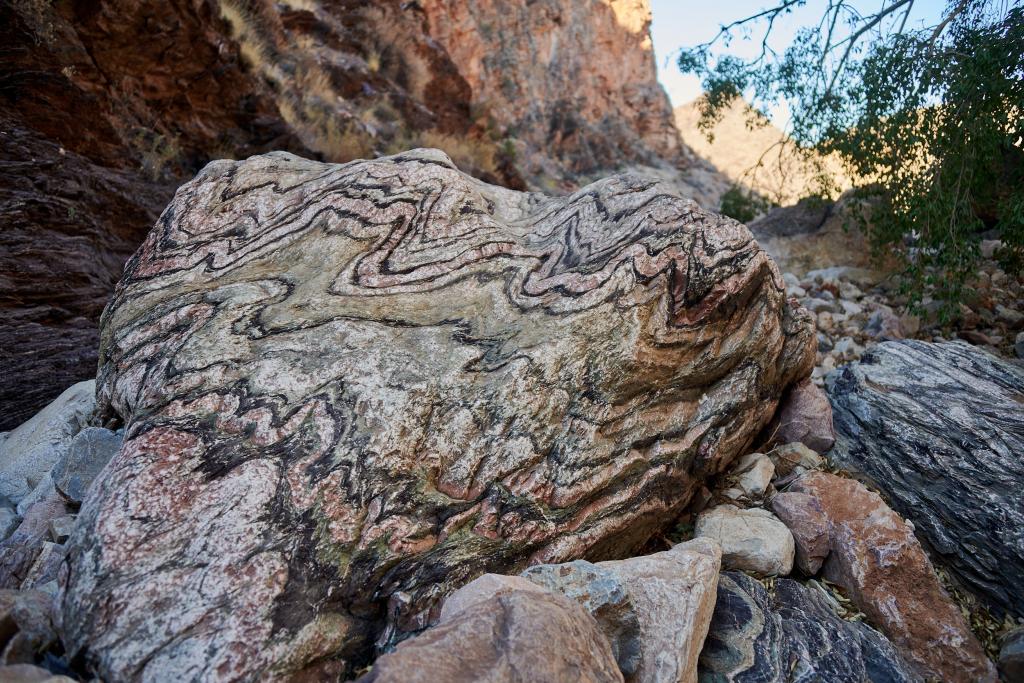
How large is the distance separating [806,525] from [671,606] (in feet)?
3.49

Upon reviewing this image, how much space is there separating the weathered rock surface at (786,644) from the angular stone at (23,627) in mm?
2097

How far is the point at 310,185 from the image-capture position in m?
3.71

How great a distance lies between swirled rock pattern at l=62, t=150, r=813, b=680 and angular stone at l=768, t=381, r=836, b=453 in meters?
0.22

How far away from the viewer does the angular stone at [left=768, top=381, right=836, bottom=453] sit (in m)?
3.62

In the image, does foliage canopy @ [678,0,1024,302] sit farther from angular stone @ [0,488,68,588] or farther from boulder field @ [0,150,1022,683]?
angular stone @ [0,488,68,588]

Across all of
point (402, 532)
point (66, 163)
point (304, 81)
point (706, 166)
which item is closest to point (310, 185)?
point (402, 532)

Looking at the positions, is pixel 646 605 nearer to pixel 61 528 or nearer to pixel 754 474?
pixel 754 474

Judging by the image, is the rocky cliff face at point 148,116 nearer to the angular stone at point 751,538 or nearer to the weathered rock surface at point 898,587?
the angular stone at point 751,538

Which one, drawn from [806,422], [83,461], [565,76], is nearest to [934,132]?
[806,422]

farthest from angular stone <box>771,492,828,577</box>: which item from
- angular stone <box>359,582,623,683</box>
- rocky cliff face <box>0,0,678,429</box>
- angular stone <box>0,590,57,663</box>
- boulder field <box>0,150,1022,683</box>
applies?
rocky cliff face <box>0,0,678,429</box>

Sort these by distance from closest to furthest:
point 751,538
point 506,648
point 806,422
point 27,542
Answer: point 506,648, point 27,542, point 751,538, point 806,422

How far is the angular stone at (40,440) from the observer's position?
10.9 feet

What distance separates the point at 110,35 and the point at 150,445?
16.5 ft

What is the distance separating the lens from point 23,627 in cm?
197
